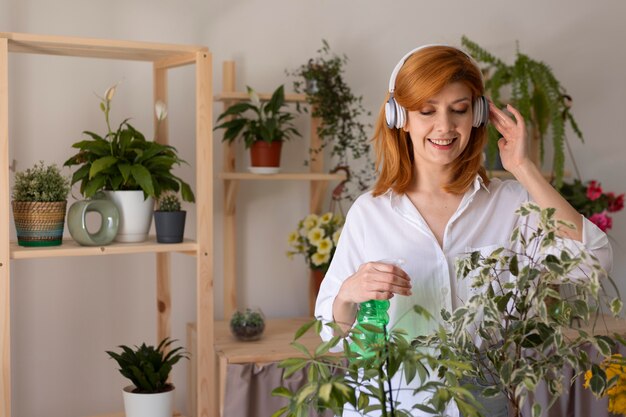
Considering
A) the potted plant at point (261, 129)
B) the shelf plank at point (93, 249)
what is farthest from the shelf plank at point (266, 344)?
the potted plant at point (261, 129)

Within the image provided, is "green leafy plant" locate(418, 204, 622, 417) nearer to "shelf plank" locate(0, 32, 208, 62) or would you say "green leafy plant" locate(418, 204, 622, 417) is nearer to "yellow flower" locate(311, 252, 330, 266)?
"shelf plank" locate(0, 32, 208, 62)

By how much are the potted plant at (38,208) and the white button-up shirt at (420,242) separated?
0.99 metres

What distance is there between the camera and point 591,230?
170 cm

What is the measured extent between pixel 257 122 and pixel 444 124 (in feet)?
4.72

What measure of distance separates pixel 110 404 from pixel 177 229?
0.82m

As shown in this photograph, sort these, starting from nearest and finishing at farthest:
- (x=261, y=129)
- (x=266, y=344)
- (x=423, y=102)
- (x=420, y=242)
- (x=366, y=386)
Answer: (x=366, y=386), (x=423, y=102), (x=420, y=242), (x=266, y=344), (x=261, y=129)

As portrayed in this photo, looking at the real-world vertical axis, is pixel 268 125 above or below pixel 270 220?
above

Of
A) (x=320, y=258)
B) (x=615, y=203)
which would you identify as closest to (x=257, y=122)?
(x=320, y=258)

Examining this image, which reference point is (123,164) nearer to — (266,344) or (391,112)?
(266,344)

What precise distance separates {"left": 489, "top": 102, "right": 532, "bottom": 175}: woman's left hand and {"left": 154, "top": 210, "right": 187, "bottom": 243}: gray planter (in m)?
1.17

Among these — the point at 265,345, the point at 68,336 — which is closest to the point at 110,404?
the point at 68,336

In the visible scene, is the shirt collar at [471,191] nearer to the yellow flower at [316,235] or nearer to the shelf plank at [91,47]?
the shelf plank at [91,47]

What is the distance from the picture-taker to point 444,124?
68.2 inches

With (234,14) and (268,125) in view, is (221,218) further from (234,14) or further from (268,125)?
(234,14)
